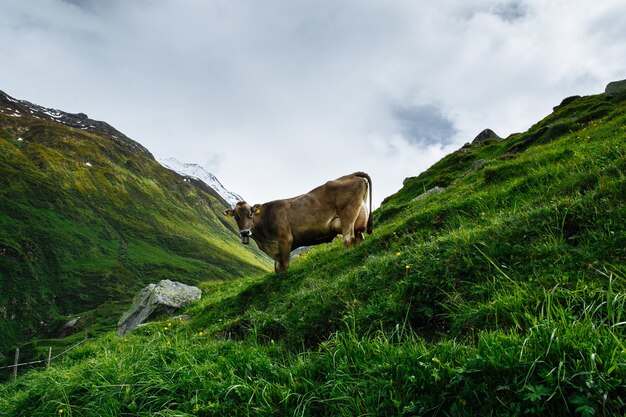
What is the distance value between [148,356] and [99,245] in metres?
211

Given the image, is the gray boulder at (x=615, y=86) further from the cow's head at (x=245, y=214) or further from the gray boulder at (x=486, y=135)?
the cow's head at (x=245, y=214)

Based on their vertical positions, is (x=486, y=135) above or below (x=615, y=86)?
above

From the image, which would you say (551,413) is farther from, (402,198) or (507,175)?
(402,198)

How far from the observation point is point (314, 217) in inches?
548

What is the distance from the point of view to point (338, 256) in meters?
12.0

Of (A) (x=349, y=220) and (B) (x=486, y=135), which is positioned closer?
(A) (x=349, y=220)

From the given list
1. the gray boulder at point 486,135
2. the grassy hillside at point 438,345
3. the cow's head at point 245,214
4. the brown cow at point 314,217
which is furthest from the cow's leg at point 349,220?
the gray boulder at point 486,135

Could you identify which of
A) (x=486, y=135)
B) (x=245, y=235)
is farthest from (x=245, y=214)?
(x=486, y=135)

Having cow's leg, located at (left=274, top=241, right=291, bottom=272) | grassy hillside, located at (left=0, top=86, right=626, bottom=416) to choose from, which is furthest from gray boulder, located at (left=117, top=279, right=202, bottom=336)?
grassy hillside, located at (left=0, top=86, right=626, bottom=416)

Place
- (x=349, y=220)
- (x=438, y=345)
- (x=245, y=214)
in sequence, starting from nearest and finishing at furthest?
(x=438, y=345) → (x=349, y=220) → (x=245, y=214)

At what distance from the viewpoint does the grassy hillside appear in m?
3.06

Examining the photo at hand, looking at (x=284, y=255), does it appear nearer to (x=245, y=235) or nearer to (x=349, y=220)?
(x=245, y=235)

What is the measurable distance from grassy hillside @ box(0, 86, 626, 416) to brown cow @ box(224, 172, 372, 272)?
19.6 feet

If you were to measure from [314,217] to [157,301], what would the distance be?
1046cm
